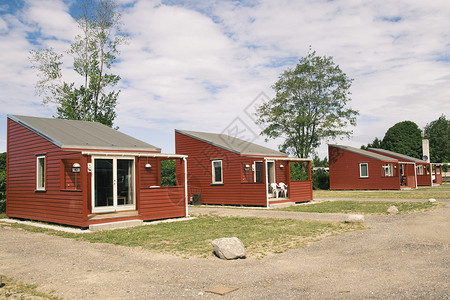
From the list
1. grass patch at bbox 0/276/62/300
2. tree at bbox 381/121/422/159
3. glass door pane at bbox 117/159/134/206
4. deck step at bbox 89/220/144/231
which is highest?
tree at bbox 381/121/422/159

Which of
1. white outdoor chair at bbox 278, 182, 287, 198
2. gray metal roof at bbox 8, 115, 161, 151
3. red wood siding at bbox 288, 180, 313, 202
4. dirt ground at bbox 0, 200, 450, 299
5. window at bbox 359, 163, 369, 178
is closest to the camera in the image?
dirt ground at bbox 0, 200, 450, 299

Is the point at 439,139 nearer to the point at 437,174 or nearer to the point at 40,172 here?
the point at 437,174

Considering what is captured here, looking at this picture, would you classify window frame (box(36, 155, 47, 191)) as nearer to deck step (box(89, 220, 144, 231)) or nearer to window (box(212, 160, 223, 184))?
deck step (box(89, 220, 144, 231))

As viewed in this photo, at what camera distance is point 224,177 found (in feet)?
63.7

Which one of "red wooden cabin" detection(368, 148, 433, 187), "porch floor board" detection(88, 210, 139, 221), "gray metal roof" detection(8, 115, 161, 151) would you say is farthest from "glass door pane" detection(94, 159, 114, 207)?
"red wooden cabin" detection(368, 148, 433, 187)

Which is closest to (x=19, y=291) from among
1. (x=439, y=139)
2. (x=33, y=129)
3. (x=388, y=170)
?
(x=33, y=129)

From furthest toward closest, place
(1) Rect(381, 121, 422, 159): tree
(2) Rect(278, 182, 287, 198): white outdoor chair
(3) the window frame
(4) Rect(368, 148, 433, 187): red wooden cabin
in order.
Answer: (1) Rect(381, 121, 422, 159): tree, (4) Rect(368, 148, 433, 187): red wooden cabin, (2) Rect(278, 182, 287, 198): white outdoor chair, (3) the window frame

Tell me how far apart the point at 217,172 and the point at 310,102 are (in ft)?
64.0

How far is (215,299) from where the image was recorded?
4.57 m

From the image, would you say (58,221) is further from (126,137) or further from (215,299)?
(215,299)

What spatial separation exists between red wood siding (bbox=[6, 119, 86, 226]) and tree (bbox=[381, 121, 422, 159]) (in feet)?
180

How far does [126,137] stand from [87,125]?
201 cm

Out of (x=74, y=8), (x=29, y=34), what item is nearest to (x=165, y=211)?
(x=29, y=34)

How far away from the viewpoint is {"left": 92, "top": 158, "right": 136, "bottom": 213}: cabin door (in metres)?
12.1
